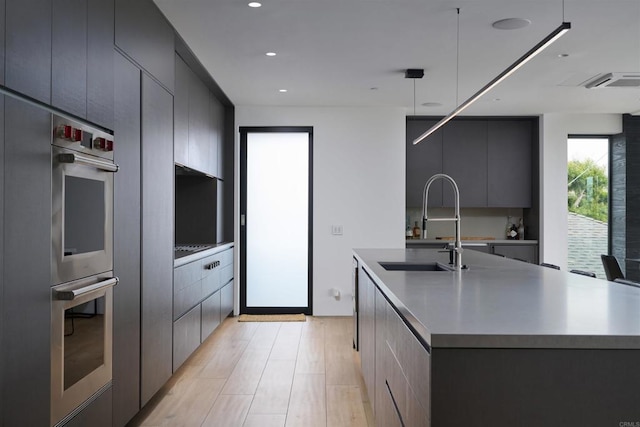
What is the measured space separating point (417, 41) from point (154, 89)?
Answer: 6.28 feet

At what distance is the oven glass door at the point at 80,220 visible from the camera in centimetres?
192

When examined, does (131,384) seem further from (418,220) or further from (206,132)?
(418,220)

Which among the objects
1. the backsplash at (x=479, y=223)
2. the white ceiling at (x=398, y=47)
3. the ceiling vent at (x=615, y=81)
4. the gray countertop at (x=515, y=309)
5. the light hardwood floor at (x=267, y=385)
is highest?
the white ceiling at (x=398, y=47)

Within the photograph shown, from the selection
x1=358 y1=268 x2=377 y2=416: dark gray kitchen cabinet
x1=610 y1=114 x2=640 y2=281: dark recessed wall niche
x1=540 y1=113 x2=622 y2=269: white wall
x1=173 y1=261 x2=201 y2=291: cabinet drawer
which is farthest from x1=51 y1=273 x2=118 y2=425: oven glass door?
x1=610 y1=114 x2=640 y2=281: dark recessed wall niche

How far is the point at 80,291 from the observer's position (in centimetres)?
202

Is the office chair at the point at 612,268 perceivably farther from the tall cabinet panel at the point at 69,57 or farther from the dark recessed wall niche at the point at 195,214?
the tall cabinet panel at the point at 69,57

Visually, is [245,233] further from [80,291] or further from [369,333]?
[80,291]

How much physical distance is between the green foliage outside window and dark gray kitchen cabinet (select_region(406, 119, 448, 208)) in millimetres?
1735

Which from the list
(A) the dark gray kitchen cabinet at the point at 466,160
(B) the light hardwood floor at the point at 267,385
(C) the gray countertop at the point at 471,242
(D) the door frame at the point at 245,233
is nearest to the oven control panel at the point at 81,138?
(B) the light hardwood floor at the point at 267,385

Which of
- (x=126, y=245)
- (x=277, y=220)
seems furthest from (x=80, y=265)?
(x=277, y=220)

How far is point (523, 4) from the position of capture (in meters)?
3.14

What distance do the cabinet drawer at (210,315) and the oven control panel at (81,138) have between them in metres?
2.43

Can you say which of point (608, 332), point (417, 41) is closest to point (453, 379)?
point (608, 332)

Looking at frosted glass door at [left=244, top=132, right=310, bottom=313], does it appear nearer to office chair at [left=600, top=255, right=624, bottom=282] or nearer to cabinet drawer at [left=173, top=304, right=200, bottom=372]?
cabinet drawer at [left=173, top=304, right=200, bottom=372]
